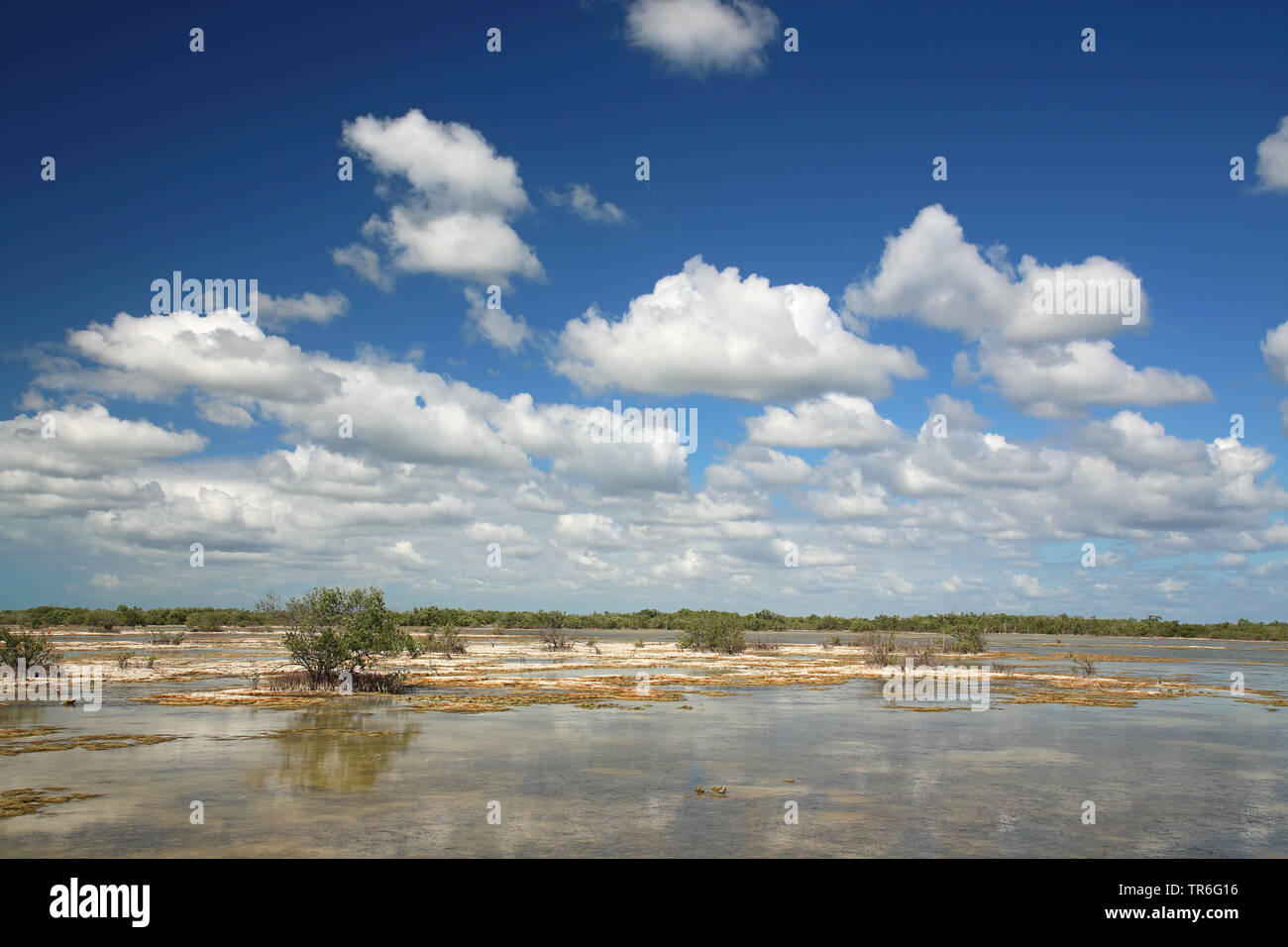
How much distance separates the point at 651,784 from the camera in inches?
795

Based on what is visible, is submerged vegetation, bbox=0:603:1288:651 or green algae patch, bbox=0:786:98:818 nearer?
green algae patch, bbox=0:786:98:818

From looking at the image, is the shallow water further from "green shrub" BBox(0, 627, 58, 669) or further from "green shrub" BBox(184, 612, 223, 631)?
"green shrub" BBox(184, 612, 223, 631)

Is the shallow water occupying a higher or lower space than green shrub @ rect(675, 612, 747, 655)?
higher

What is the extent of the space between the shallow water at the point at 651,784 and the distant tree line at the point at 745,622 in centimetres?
10765

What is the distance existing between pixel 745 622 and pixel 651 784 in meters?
141

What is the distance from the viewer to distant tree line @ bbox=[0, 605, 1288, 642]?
14600 cm

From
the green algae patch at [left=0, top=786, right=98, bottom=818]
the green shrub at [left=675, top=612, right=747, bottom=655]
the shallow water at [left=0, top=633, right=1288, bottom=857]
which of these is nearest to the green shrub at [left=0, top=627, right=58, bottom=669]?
the shallow water at [left=0, top=633, right=1288, bottom=857]

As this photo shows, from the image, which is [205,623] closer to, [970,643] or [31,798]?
[970,643]

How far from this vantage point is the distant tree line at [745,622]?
479 ft

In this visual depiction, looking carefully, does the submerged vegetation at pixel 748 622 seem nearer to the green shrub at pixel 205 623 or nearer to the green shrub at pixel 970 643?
the green shrub at pixel 205 623

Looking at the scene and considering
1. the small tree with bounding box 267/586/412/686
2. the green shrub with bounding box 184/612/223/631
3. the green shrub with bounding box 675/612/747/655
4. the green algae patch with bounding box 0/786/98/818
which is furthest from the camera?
the green shrub with bounding box 184/612/223/631

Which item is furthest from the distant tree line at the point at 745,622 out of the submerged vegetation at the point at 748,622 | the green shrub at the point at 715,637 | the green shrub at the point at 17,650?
the green shrub at the point at 17,650

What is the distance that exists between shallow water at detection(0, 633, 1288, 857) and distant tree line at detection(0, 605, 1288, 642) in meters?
108

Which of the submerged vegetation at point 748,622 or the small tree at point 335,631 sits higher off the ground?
the small tree at point 335,631
